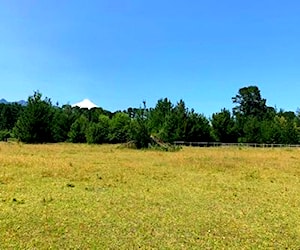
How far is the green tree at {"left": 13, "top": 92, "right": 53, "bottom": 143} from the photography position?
54.3 meters

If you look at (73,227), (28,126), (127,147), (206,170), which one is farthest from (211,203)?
(28,126)

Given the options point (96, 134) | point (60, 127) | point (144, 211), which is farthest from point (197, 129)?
point (144, 211)

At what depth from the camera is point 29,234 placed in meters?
7.88

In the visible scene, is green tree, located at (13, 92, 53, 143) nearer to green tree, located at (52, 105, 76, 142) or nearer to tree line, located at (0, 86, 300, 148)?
tree line, located at (0, 86, 300, 148)

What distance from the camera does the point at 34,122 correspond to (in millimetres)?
54594

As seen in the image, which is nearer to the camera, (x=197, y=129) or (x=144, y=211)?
(x=144, y=211)

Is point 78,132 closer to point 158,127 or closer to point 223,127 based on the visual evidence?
point 158,127

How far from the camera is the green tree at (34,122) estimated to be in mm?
54312

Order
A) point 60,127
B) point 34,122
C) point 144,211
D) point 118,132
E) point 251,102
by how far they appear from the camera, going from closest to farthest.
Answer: point 144,211, point 34,122, point 60,127, point 118,132, point 251,102

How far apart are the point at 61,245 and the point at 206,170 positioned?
1521 centimetres

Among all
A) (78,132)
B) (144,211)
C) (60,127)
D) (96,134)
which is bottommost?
(144,211)

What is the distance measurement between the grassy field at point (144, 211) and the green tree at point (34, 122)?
125 ft

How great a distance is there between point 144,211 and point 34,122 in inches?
1867

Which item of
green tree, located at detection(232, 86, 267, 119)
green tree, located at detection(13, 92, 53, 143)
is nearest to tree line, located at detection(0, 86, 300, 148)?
green tree, located at detection(13, 92, 53, 143)
